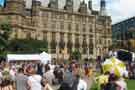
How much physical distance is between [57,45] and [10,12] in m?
22.3

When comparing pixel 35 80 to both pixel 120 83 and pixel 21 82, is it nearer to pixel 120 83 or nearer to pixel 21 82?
pixel 21 82

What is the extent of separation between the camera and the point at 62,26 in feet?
478

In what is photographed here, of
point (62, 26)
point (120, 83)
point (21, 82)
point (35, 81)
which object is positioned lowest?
point (62, 26)

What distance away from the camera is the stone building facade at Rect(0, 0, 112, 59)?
12639cm

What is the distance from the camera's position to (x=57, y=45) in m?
141

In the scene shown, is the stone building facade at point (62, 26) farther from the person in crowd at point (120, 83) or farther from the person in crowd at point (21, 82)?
the person in crowd at point (120, 83)

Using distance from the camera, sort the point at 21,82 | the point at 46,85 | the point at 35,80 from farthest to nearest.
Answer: the point at 21,82
the point at 35,80
the point at 46,85

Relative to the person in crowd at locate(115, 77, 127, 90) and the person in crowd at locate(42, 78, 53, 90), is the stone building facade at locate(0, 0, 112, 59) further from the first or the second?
the person in crowd at locate(115, 77, 127, 90)

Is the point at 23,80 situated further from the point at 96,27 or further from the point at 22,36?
the point at 96,27

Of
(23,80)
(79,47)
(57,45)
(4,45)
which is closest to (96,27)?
(79,47)

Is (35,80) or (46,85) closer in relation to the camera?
(46,85)

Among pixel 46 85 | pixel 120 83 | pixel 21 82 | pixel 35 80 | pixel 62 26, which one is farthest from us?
pixel 62 26

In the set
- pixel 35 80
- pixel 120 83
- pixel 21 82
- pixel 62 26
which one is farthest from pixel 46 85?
pixel 62 26

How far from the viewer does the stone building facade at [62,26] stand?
126 meters
